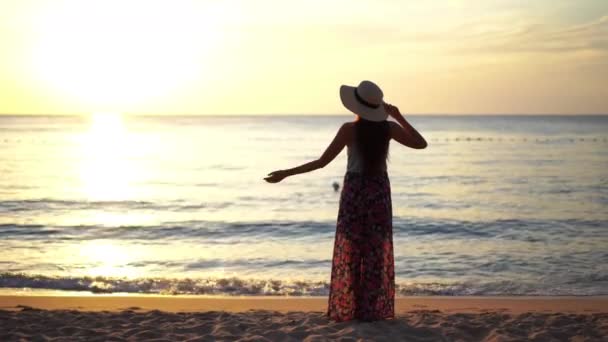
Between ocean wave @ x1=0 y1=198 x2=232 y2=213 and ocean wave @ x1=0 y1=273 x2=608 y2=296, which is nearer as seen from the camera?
ocean wave @ x1=0 y1=273 x2=608 y2=296

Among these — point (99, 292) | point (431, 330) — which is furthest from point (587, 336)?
point (99, 292)

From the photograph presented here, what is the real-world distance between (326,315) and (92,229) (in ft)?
35.2

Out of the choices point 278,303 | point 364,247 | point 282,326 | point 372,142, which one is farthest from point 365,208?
point 278,303

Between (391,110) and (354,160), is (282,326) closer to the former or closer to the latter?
(354,160)

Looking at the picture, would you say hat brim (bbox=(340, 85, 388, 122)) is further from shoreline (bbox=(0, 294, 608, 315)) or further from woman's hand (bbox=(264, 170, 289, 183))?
shoreline (bbox=(0, 294, 608, 315))

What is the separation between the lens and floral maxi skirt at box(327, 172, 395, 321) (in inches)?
238

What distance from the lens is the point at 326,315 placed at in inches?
268

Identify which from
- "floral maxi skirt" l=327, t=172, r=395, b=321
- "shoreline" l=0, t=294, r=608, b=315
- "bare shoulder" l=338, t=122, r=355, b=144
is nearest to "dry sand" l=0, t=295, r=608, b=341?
"floral maxi skirt" l=327, t=172, r=395, b=321

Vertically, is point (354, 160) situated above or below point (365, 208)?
above

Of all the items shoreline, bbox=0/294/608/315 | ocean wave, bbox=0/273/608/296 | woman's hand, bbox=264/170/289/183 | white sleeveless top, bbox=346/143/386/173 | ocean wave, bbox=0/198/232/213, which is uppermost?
ocean wave, bbox=0/198/232/213

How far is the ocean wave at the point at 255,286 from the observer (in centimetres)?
969

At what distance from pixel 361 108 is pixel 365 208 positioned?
0.93m

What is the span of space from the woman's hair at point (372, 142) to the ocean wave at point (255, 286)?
4088 mm

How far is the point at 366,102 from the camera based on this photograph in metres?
5.76
